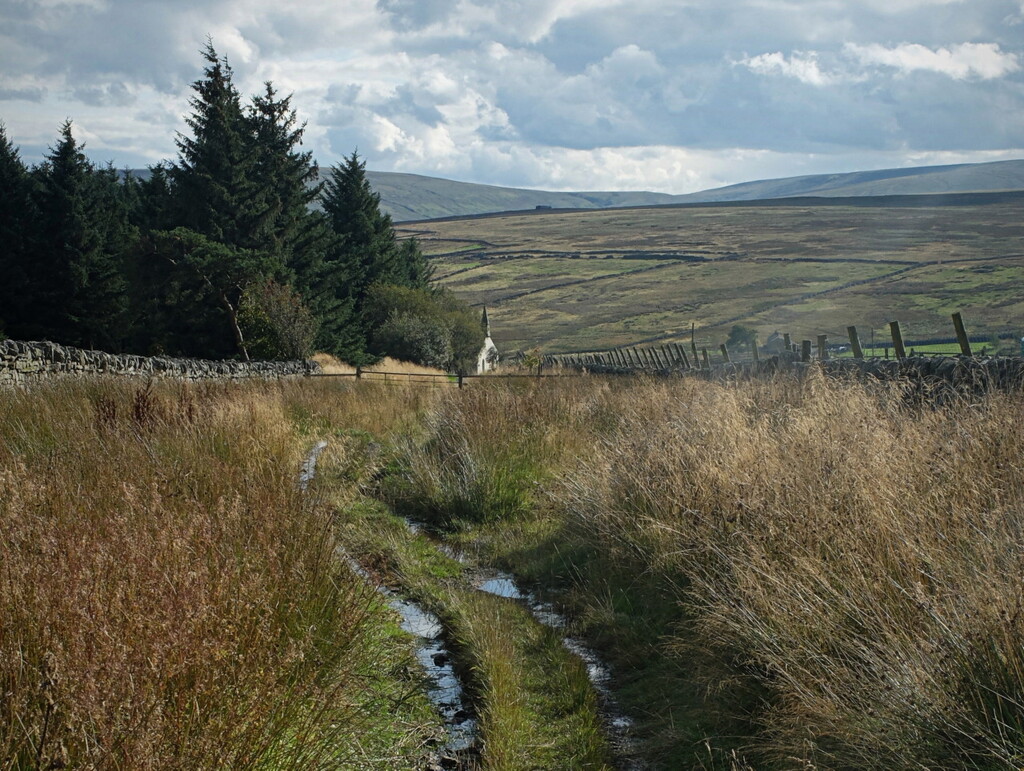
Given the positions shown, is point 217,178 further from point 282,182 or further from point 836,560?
point 836,560

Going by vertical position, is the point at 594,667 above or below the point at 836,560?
below

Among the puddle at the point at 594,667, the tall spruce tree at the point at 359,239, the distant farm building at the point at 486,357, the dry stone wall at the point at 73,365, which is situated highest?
the tall spruce tree at the point at 359,239

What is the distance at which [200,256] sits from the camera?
36.6 m

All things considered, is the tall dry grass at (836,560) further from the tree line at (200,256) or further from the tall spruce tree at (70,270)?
the tall spruce tree at (70,270)

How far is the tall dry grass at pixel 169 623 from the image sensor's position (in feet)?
9.84

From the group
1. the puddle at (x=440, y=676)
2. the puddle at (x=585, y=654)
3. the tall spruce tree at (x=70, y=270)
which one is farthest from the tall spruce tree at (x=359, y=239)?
the puddle at (x=440, y=676)

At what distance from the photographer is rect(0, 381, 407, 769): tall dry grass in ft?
9.84

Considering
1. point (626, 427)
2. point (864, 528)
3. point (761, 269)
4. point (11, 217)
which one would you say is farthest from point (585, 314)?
point (864, 528)

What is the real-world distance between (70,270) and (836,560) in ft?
137

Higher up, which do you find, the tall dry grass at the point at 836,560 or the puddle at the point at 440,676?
the tall dry grass at the point at 836,560

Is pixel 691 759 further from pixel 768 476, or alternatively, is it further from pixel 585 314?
pixel 585 314

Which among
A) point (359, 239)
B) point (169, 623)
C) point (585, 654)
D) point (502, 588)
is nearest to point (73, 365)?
point (502, 588)

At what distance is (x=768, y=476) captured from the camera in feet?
21.5

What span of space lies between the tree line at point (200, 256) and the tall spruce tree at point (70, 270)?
0.06 m
